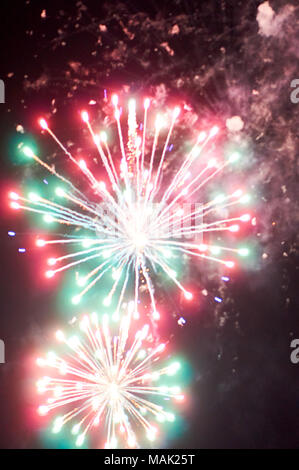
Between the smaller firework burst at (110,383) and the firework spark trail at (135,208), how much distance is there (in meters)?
0.49

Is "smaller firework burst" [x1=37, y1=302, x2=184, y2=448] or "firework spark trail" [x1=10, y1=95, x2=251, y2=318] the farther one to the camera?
"smaller firework burst" [x1=37, y1=302, x2=184, y2=448]

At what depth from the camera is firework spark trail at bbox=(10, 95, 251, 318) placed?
4.57 m

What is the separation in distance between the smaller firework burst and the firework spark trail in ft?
1.62

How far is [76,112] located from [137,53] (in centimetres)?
108

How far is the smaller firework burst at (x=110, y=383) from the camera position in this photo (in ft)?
16.8

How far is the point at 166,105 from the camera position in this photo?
16.4ft

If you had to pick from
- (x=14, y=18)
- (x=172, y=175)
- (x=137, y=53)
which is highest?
(x=14, y=18)

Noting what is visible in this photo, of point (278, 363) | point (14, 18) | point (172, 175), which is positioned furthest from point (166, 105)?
point (278, 363)

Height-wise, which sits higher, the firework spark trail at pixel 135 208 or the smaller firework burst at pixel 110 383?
the firework spark trail at pixel 135 208

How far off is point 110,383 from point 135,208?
90.1 inches

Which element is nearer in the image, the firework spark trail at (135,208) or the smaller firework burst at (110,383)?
the firework spark trail at (135,208)

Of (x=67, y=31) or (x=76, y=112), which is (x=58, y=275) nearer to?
(x=76, y=112)

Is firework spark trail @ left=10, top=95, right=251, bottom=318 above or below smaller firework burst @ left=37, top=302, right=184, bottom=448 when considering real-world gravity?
above

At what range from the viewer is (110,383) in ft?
16.5
